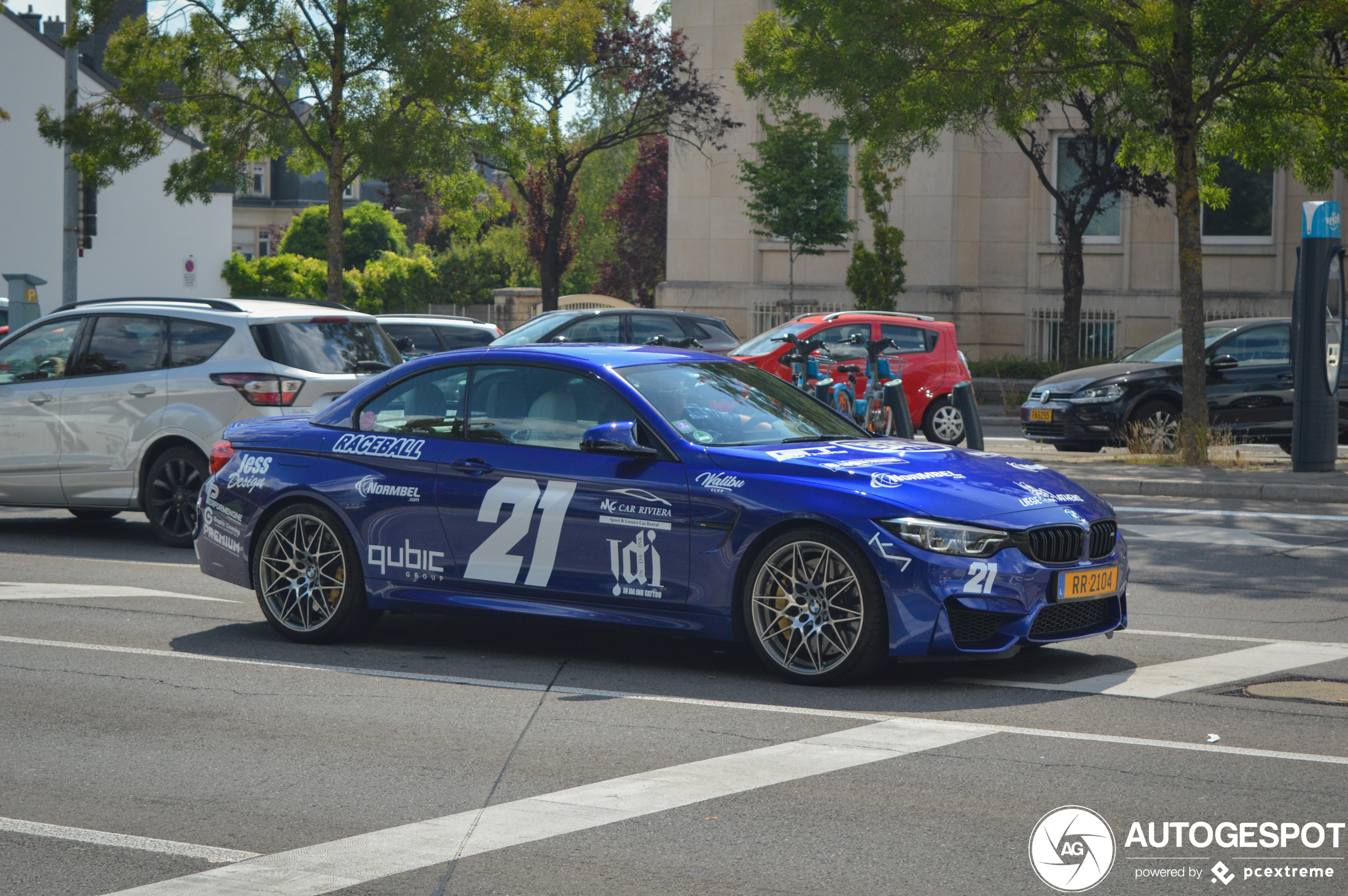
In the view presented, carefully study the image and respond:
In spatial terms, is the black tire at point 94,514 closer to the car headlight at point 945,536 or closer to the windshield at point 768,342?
the windshield at point 768,342

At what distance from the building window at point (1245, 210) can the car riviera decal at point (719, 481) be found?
28371 millimetres

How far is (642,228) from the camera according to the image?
4891cm

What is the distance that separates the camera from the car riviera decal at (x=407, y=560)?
7.58 metres

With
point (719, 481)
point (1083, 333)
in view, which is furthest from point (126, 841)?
point (1083, 333)

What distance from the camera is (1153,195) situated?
29391 millimetres

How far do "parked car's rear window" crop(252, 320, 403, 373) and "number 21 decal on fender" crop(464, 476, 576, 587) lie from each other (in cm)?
425

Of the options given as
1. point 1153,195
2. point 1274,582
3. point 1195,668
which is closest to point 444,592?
point 1195,668

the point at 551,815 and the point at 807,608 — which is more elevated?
the point at 807,608

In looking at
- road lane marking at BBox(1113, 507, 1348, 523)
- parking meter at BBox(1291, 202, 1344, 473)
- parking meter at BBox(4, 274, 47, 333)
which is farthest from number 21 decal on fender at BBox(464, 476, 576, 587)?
parking meter at BBox(4, 274, 47, 333)

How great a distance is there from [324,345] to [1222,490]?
8.73 m

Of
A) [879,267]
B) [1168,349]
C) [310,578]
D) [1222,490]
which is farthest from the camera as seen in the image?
[879,267]

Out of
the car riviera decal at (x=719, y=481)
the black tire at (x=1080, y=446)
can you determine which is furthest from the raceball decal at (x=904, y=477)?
the black tire at (x=1080, y=446)

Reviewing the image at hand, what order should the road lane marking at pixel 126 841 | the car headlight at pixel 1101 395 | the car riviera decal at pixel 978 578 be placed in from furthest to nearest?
the car headlight at pixel 1101 395, the car riviera decal at pixel 978 578, the road lane marking at pixel 126 841

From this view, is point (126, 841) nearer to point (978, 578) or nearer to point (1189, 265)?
point (978, 578)
